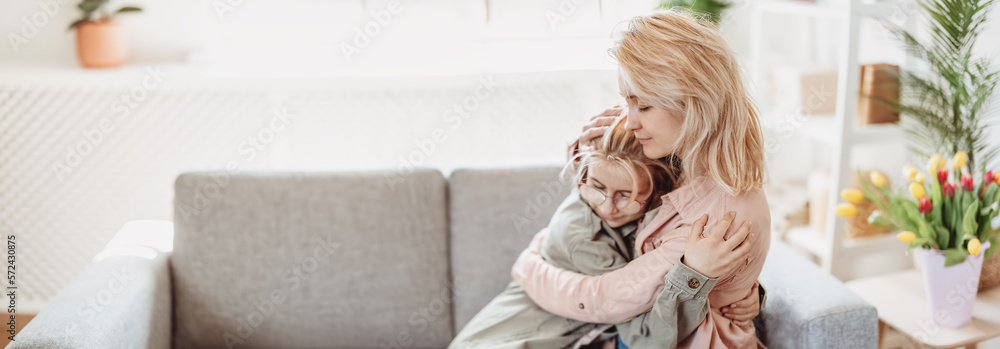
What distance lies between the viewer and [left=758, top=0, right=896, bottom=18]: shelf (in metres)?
2.20

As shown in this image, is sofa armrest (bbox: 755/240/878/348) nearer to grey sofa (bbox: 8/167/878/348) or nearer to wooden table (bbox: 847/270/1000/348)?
wooden table (bbox: 847/270/1000/348)

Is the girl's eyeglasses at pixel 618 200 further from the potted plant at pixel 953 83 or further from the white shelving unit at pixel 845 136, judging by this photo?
the white shelving unit at pixel 845 136

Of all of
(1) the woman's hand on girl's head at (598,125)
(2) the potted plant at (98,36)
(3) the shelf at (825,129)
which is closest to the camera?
(1) the woman's hand on girl's head at (598,125)

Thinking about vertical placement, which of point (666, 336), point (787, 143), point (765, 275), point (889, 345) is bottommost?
point (889, 345)

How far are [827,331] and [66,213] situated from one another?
271 cm

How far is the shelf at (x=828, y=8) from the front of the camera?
7.20 feet

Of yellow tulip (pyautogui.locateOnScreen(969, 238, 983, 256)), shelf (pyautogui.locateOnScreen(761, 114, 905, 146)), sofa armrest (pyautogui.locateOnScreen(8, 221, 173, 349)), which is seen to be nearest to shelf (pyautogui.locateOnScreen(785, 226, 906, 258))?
shelf (pyautogui.locateOnScreen(761, 114, 905, 146))

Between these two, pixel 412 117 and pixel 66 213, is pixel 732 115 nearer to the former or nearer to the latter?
pixel 412 117

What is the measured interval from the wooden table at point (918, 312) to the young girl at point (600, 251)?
752 millimetres

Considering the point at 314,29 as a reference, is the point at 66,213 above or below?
below

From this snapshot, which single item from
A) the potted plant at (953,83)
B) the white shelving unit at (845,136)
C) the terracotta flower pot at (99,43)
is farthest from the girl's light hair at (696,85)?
the terracotta flower pot at (99,43)

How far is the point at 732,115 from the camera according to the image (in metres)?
1.25

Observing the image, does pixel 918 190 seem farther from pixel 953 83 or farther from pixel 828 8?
pixel 828 8

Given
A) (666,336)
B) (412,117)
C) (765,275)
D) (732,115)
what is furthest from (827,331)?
(412,117)
